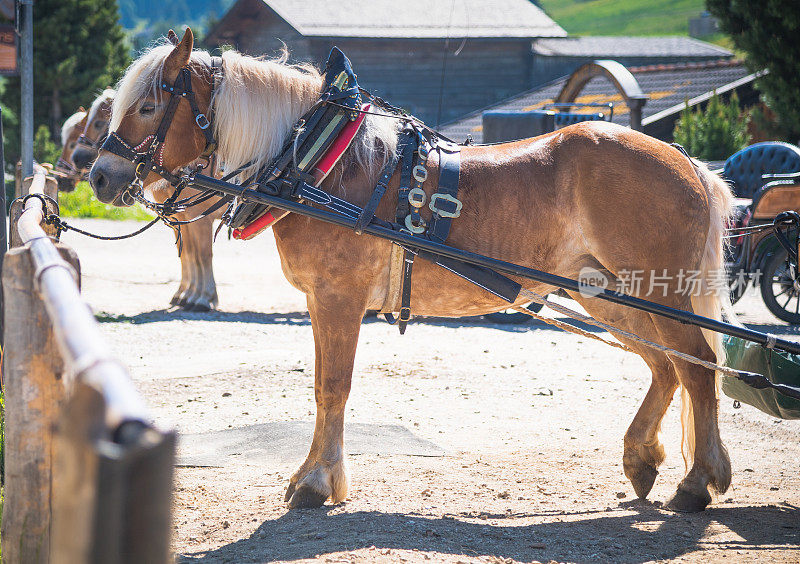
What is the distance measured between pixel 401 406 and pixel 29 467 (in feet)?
11.5

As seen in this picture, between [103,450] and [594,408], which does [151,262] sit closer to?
[594,408]

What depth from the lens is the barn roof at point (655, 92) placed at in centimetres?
1652

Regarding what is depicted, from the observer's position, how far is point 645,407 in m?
4.11

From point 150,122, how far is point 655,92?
1682cm

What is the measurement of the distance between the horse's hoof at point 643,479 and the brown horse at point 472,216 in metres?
0.16

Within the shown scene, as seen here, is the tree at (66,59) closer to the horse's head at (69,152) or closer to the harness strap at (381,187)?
the horse's head at (69,152)

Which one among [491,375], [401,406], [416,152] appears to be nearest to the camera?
[416,152]

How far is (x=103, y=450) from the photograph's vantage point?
108cm

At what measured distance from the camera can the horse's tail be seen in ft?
12.7

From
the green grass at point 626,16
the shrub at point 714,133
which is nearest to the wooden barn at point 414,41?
the shrub at point 714,133

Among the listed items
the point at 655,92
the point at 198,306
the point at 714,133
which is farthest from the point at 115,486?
the point at 655,92

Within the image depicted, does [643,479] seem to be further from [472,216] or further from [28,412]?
[28,412]

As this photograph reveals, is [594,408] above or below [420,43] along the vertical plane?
below

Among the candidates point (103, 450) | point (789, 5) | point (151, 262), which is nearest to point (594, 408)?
point (103, 450)
